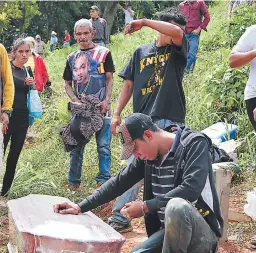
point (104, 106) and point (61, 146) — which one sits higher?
point (104, 106)

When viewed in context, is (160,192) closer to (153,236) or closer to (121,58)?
(153,236)

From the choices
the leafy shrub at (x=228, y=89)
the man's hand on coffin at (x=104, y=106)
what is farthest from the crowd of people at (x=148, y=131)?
the leafy shrub at (x=228, y=89)

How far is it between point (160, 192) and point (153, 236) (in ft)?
0.86

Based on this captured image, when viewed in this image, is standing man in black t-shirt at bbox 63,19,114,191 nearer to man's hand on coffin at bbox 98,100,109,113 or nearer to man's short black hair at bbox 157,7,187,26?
man's hand on coffin at bbox 98,100,109,113

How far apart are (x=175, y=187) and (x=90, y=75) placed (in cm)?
284

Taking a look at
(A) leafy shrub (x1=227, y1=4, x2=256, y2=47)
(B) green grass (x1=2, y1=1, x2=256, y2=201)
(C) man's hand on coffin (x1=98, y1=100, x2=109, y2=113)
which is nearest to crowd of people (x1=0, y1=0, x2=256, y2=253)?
(C) man's hand on coffin (x1=98, y1=100, x2=109, y2=113)

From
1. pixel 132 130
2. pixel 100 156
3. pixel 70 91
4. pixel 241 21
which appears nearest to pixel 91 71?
pixel 70 91

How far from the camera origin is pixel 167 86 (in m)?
4.49

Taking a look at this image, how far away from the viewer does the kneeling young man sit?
10.2 ft

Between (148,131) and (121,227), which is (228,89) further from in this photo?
(148,131)

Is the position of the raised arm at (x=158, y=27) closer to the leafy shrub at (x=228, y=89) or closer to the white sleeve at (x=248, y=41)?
the white sleeve at (x=248, y=41)

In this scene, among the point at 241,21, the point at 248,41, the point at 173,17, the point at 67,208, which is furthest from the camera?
the point at 241,21

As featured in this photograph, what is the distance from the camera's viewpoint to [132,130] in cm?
327

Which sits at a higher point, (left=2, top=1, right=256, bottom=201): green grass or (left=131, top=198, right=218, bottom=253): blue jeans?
(left=131, top=198, right=218, bottom=253): blue jeans
